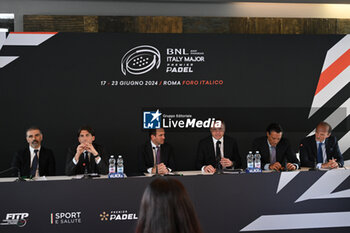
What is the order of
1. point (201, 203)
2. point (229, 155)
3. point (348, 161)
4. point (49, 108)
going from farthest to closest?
point (348, 161)
point (49, 108)
point (229, 155)
point (201, 203)

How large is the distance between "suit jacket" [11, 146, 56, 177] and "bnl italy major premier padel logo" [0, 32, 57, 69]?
131 cm

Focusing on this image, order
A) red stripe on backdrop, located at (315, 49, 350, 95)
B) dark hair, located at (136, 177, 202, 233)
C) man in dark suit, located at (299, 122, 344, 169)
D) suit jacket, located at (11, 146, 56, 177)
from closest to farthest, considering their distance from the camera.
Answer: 1. dark hair, located at (136, 177, 202, 233)
2. suit jacket, located at (11, 146, 56, 177)
3. man in dark suit, located at (299, 122, 344, 169)
4. red stripe on backdrop, located at (315, 49, 350, 95)

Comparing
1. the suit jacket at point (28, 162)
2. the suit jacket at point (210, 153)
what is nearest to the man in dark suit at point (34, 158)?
the suit jacket at point (28, 162)

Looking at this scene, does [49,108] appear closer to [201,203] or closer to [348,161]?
[201,203]

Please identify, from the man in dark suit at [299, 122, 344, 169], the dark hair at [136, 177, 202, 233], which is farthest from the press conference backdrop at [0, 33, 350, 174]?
the dark hair at [136, 177, 202, 233]

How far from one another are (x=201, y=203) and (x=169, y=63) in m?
2.38

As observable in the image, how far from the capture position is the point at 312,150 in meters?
5.12

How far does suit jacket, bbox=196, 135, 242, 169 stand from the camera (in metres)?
5.04

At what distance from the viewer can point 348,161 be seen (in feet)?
19.9

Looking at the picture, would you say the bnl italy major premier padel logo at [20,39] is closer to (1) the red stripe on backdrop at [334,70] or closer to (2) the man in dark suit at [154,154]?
(2) the man in dark suit at [154,154]

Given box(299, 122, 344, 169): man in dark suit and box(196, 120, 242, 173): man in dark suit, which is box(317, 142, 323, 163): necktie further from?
box(196, 120, 242, 173): man in dark suit

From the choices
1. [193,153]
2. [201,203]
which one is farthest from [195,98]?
[201,203]

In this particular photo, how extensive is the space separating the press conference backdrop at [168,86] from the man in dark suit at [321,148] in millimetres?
808

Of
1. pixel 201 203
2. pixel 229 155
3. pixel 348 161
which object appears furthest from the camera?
pixel 348 161
